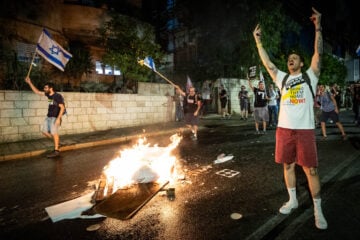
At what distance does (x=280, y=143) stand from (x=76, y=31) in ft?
51.2

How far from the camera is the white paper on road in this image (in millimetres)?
3592

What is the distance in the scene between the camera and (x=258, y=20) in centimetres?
1961

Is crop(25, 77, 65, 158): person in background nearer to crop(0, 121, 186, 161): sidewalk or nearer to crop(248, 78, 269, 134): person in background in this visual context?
crop(0, 121, 186, 161): sidewalk

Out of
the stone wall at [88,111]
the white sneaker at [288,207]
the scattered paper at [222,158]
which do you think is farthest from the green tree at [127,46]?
the white sneaker at [288,207]

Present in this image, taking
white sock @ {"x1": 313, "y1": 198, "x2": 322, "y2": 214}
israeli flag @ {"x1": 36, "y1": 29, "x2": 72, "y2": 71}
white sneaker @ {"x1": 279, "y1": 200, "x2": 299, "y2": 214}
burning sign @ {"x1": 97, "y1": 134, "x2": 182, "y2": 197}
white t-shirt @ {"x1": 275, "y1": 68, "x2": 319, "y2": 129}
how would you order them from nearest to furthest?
white sock @ {"x1": 313, "y1": 198, "x2": 322, "y2": 214}, white t-shirt @ {"x1": 275, "y1": 68, "x2": 319, "y2": 129}, white sneaker @ {"x1": 279, "y1": 200, "x2": 299, "y2": 214}, burning sign @ {"x1": 97, "y1": 134, "x2": 182, "y2": 197}, israeli flag @ {"x1": 36, "y1": 29, "x2": 72, "y2": 71}

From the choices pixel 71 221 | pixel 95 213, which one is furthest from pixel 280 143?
pixel 71 221

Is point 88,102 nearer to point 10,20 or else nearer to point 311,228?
point 10,20

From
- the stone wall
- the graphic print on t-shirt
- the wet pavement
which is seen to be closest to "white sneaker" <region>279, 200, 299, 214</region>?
the wet pavement

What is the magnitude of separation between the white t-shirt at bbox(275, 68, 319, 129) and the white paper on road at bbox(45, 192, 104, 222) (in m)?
2.91

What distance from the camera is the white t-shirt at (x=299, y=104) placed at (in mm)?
3291

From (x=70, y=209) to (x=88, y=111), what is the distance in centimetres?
890

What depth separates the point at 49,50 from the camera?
920 centimetres

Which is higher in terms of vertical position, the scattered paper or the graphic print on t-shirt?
the graphic print on t-shirt

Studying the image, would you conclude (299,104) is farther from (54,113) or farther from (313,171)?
(54,113)
